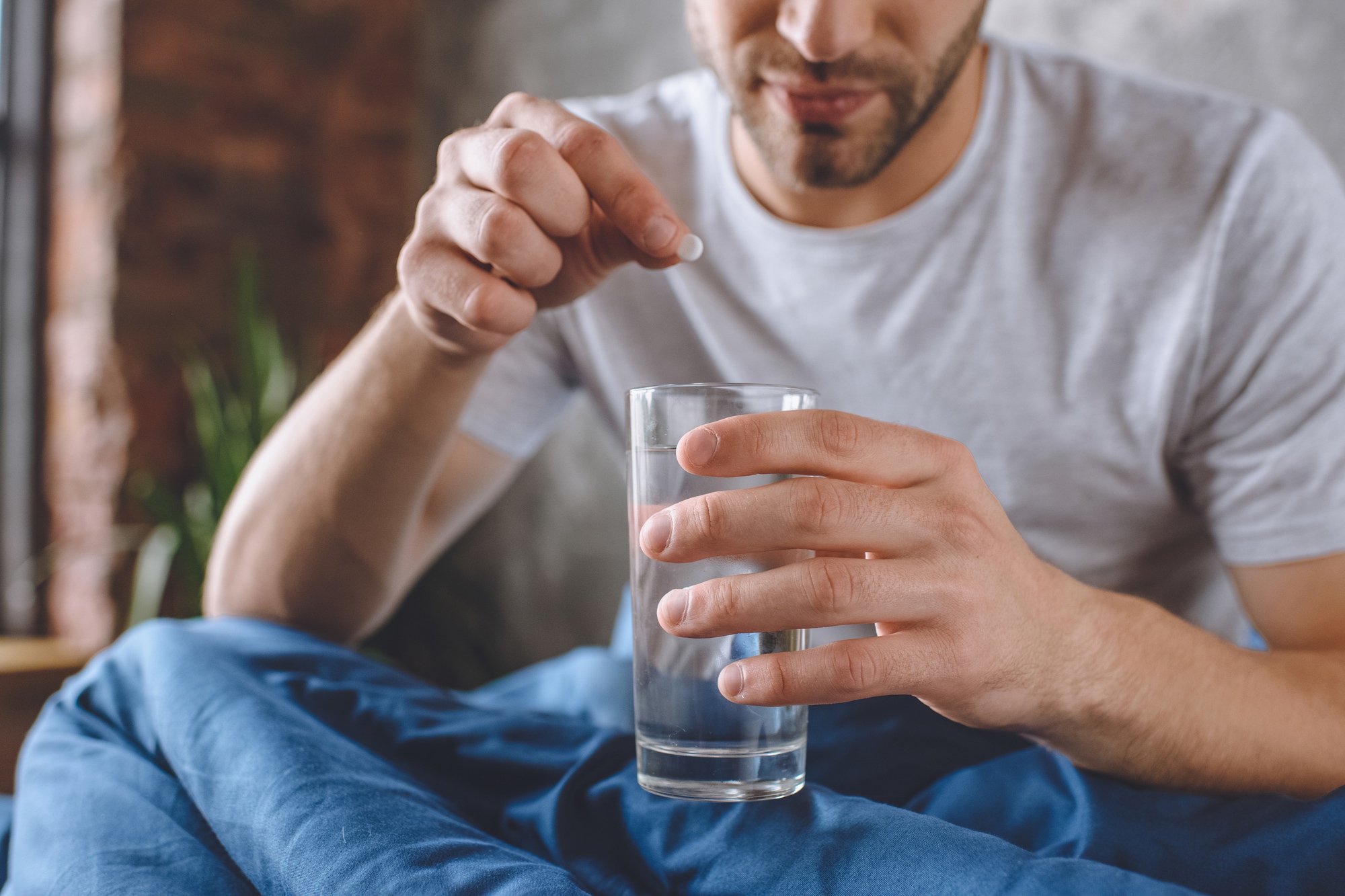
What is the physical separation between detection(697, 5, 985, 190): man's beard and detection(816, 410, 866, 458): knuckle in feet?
1.69

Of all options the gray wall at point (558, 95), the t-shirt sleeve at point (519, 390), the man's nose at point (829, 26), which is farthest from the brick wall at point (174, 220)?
the man's nose at point (829, 26)

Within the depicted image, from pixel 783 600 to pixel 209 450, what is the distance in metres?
2.15

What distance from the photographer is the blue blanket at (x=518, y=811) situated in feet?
1.72

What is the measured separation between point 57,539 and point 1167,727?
2.69 m

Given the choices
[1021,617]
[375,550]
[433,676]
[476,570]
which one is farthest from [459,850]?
[476,570]

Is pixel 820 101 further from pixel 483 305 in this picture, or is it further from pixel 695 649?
pixel 695 649

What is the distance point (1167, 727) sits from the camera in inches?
26.5

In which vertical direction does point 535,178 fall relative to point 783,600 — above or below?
above

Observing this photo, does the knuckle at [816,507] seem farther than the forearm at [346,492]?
→ No

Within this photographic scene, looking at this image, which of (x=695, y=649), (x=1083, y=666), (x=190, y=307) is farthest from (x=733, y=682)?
(x=190, y=307)

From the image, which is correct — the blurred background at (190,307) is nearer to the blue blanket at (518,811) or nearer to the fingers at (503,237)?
the blue blanket at (518,811)

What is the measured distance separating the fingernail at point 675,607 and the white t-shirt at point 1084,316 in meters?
0.68

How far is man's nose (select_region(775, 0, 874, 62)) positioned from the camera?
87cm

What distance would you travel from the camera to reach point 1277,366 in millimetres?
976
